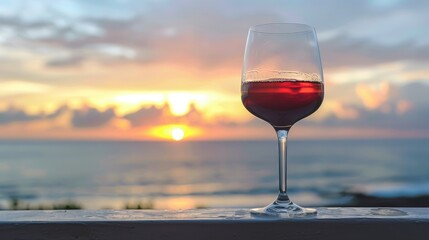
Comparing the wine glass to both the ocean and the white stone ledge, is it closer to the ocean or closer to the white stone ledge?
the white stone ledge

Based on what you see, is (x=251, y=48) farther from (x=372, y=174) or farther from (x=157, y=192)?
(x=372, y=174)

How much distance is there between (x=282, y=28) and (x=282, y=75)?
5.4 inches

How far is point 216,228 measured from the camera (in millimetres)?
1213

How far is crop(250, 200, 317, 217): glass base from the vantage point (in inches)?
50.1

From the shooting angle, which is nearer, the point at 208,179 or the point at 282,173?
the point at 282,173

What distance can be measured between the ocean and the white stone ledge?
12906 mm

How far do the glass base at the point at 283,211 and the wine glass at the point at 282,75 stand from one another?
24mm

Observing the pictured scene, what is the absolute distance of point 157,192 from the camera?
1972 cm

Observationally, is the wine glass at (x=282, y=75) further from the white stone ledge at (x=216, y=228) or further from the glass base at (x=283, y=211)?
the white stone ledge at (x=216, y=228)

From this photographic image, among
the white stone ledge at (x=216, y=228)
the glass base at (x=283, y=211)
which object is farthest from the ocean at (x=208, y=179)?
the white stone ledge at (x=216, y=228)

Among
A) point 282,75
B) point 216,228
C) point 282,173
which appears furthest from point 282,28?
point 216,228

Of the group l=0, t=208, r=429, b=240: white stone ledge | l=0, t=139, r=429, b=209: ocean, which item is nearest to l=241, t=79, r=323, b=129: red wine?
l=0, t=208, r=429, b=240: white stone ledge

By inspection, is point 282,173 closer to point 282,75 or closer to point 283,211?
point 283,211

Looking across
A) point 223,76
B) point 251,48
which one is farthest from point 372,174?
point 251,48
